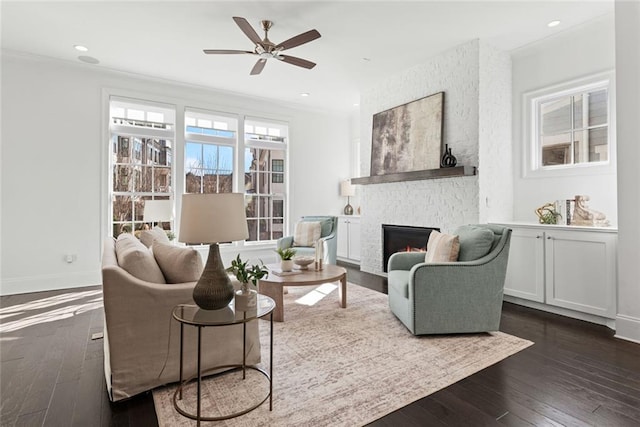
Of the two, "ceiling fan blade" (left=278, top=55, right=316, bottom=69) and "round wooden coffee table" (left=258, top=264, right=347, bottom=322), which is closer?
"round wooden coffee table" (left=258, top=264, right=347, bottom=322)

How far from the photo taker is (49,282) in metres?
4.36

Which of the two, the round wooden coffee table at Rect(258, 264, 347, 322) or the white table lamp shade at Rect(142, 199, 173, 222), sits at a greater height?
the white table lamp shade at Rect(142, 199, 173, 222)

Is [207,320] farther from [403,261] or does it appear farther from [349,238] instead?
[349,238]

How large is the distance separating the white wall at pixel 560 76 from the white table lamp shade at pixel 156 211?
179 inches

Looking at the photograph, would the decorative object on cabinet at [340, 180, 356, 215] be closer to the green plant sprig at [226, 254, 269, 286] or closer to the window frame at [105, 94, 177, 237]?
the window frame at [105, 94, 177, 237]

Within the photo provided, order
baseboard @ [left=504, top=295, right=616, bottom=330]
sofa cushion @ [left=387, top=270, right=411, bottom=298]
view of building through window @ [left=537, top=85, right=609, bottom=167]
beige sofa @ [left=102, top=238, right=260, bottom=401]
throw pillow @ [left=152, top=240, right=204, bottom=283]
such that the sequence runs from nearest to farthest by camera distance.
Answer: beige sofa @ [left=102, top=238, right=260, bottom=401], throw pillow @ [left=152, top=240, right=204, bottom=283], sofa cushion @ [left=387, top=270, right=411, bottom=298], baseboard @ [left=504, top=295, right=616, bottom=330], view of building through window @ [left=537, top=85, right=609, bottom=167]

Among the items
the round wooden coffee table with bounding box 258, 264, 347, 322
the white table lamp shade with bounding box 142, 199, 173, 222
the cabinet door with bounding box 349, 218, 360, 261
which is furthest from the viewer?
the cabinet door with bounding box 349, 218, 360, 261

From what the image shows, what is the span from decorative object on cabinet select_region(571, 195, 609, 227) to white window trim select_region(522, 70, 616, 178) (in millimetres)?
400

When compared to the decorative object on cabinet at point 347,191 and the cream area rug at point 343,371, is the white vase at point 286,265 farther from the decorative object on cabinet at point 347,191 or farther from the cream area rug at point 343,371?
the decorative object on cabinet at point 347,191

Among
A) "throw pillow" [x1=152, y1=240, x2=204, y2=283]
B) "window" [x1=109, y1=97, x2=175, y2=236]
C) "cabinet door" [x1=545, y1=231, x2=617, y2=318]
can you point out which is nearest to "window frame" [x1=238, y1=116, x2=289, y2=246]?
"window" [x1=109, y1=97, x2=175, y2=236]

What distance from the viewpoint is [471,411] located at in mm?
1821

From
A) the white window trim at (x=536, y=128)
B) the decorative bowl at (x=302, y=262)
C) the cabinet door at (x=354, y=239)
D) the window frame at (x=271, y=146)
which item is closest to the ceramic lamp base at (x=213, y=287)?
the decorative bowl at (x=302, y=262)

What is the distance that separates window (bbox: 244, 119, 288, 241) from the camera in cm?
606

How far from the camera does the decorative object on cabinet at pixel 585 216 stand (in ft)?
10.9
